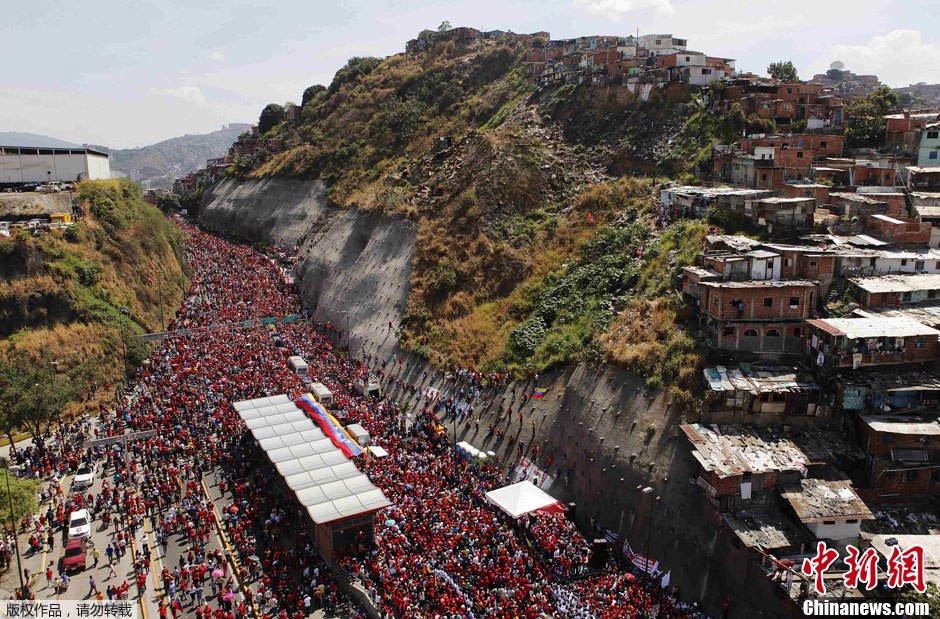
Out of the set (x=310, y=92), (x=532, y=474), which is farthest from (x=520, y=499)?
(x=310, y=92)

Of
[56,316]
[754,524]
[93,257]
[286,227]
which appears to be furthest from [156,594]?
[286,227]

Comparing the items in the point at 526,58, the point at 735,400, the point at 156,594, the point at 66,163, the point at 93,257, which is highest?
the point at 526,58

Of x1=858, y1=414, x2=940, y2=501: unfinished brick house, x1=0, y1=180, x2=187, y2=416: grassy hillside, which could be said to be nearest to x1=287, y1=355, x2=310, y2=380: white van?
x1=0, y1=180, x2=187, y2=416: grassy hillside

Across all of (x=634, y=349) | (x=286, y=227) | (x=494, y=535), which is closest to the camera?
(x=494, y=535)

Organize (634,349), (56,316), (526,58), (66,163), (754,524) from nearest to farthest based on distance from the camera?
(754,524) < (634,349) < (56,316) < (66,163) < (526,58)

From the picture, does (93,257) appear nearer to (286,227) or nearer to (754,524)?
(286,227)

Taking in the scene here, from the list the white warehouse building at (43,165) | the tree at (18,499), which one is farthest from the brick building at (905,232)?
the white warehouse building at (43,165)

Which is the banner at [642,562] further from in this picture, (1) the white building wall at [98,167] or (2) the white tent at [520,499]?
(1) the white building wall at [98,167]
